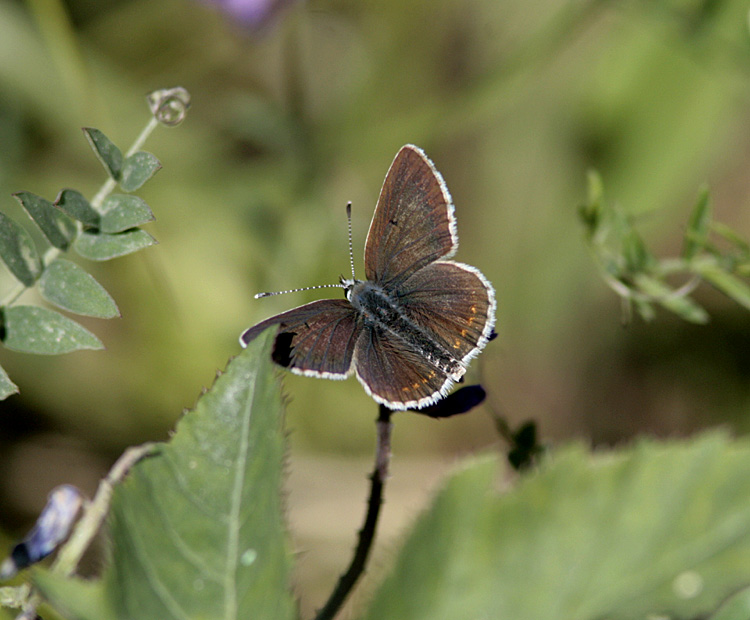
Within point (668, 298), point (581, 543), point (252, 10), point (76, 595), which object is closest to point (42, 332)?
point (76, 595)

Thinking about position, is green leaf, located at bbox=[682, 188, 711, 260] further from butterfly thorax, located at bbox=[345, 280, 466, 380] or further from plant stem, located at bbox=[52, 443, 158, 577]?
plant stem, located at bbox=[52, 443, 158, 577]

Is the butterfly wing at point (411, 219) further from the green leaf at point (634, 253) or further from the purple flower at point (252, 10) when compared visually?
the purple flower at point (252, 10)

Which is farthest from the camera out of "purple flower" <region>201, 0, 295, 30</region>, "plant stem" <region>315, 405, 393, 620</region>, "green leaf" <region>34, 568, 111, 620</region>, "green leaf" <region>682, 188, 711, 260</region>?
"purple flower" <region>201, 0, 295, 30</region>

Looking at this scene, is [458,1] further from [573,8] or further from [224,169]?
[224,169]

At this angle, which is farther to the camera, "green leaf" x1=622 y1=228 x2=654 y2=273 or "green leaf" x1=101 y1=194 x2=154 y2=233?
"green leaf" x1=622 y1=228 x2=654 y2=273

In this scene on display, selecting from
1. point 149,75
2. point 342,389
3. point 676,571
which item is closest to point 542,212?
point 342,389

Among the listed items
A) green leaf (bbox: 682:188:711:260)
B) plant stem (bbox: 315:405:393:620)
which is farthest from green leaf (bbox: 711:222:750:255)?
plant stem (bbox: 315:405:393:620)
